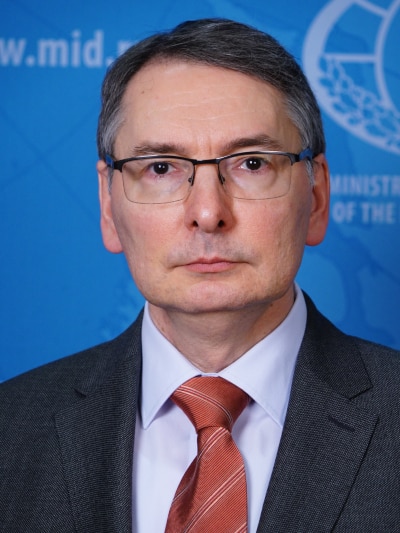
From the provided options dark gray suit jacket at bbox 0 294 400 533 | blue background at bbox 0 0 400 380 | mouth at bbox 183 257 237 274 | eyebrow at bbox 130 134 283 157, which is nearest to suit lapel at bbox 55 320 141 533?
dark gray suit jacket at bbox 0 294 400 533

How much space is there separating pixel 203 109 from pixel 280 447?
2.47 ft

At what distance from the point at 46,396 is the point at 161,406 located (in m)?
0.30

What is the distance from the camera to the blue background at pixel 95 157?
298 cm

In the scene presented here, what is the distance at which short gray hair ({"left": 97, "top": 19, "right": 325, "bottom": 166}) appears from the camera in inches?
83.2

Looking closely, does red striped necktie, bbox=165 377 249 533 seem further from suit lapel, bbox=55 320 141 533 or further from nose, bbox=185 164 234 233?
nose, bbox=185 164 234 233

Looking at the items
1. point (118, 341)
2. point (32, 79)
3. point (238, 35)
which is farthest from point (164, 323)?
point (32, 79)

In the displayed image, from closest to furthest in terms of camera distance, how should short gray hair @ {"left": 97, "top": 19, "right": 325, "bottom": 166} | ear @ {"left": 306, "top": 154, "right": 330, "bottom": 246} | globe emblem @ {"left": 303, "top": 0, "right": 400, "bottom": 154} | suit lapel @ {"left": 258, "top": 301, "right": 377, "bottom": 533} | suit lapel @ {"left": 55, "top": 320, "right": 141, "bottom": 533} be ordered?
suit lapel @ {"left": 258, "top": 301, "right": 377, "bottom": 533} < suit lapel @ {"left": 55, "top": 320, "right": 141, "bottom": 533} < short gray hair @ {"left": 97, "top": 19, "right": 325, "bottom": 166} < ear @ {"left": 306, "top": 154, "right": 330, "bottom": 246} < globe emblem @ {"left": 303, "top": 0, "right": 400, "bottom": 154}

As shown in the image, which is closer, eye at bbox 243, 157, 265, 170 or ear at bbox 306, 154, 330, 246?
eye at bbox 243, 157, 265, 170

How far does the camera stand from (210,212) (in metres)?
1.94

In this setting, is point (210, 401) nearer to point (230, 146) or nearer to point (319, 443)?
point (319, 443)

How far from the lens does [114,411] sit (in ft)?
7.00

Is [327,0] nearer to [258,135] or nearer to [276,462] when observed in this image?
[258,135]

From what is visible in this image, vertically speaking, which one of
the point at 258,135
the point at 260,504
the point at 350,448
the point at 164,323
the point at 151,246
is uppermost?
the point at 258,135

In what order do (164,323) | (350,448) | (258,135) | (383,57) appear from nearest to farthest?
1. (350,448)
2. (258,135)
3. (164,323)
4. (383,57)
